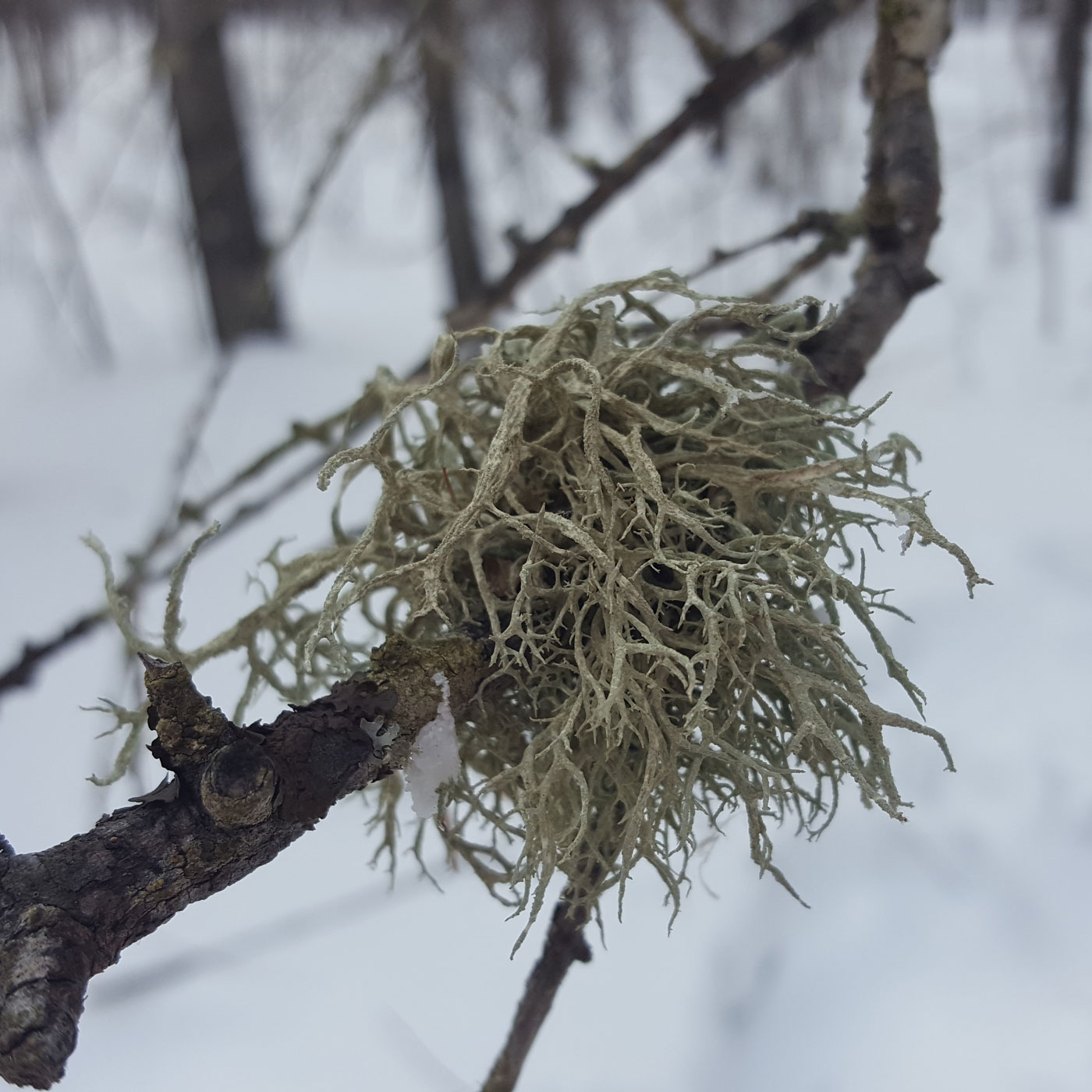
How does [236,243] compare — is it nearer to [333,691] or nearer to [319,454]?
[319,454]

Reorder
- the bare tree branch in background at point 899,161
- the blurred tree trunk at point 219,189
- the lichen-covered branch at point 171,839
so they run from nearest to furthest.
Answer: the lichen-covered branch at point 171,839, the bare tree branch in background at point 899,161, the blurred tree trunk at point 219,189

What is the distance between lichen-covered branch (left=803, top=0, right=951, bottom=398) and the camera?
0.55m

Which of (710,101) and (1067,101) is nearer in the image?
(710,101)

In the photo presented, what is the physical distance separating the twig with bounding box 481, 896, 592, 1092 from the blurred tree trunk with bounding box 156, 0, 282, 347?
2.02 meters

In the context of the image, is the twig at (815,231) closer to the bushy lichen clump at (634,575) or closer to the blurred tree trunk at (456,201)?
the bushy lichen clump at (634,575)

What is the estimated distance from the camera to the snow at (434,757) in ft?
1.16

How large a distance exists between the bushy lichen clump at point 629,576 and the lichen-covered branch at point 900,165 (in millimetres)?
132

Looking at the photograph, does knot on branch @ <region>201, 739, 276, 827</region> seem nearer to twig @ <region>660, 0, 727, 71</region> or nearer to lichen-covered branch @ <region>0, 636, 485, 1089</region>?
lichen-covered branch @ <region>0, 636, 485, 1089</region>

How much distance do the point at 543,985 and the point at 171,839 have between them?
0.76 feet

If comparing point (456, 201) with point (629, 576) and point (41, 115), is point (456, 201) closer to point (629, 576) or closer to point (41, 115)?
point (41, 115)

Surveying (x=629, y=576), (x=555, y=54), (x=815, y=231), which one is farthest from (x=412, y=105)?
(x=629, y=576)

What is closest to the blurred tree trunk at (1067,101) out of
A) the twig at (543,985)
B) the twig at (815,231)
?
the twig at (815,231)

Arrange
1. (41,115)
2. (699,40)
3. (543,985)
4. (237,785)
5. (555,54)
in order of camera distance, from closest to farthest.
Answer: (237,785)
(543,985)
(699,40)
(41,115)
(555,54)

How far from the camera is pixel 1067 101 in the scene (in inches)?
104
